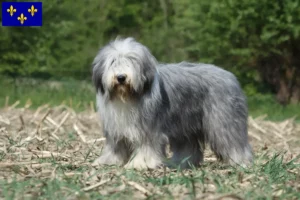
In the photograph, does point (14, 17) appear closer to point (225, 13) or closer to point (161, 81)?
point (225, 13)

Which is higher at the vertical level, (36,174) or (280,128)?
(36,174)

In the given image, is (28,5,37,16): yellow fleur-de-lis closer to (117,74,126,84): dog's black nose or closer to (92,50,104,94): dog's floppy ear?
(92,50,104,94): dog's floppy ear

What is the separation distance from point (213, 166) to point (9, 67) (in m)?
14.3

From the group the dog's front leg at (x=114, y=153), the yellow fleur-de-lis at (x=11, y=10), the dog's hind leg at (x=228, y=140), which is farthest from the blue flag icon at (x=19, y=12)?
the dog's front leg at (x=114, y=153)

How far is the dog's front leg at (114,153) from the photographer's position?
822 centimetres

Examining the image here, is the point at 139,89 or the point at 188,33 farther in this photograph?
the point at 188,33

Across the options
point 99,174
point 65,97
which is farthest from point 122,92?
point 65,97

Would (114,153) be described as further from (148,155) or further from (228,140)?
(228,140)

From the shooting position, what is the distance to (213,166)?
888cm

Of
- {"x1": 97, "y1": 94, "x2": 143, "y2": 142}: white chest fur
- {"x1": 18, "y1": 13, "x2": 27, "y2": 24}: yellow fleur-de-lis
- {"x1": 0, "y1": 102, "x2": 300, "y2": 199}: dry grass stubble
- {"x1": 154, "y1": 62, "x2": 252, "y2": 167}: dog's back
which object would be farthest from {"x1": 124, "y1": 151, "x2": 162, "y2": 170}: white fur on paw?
{"x1": 18, "y1": 13, "x2": 27, "y2": 24}: yellow fleur-de-lis

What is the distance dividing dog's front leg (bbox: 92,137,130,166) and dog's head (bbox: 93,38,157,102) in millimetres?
533

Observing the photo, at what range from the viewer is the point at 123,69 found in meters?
7.98

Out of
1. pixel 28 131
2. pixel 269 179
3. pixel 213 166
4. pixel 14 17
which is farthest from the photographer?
pixel 14 17

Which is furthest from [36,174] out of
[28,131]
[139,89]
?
[28,131]
